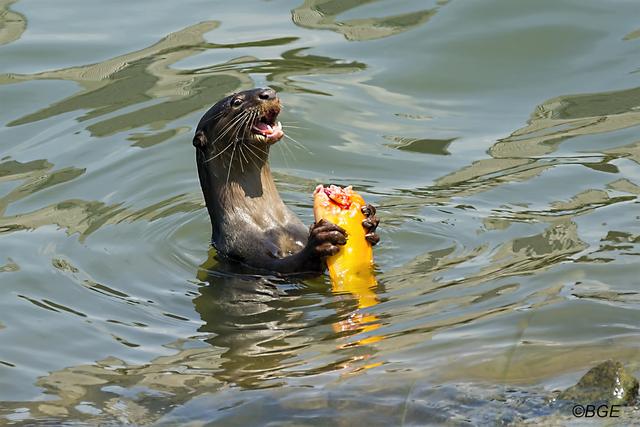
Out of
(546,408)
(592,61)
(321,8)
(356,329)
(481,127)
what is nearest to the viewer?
(546,408)

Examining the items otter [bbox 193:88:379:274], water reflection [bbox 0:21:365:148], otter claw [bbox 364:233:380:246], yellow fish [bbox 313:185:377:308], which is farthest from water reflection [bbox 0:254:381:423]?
water reflection [bbox 0:21:365:148]

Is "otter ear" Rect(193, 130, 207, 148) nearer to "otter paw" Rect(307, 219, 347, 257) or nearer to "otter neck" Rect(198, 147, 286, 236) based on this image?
"otter neck" Rect(198, 147, 286, 236)

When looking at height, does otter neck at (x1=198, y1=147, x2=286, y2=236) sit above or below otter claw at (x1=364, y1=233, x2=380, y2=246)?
above

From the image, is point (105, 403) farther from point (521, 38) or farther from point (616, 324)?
point (521, 38)

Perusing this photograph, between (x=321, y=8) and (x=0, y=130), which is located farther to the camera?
(x=321, y=8)

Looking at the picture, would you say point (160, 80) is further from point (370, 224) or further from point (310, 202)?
point (370, 224)

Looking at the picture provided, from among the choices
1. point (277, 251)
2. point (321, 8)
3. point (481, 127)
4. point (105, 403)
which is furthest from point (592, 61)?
point (105, 403)

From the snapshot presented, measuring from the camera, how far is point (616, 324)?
6.18 m

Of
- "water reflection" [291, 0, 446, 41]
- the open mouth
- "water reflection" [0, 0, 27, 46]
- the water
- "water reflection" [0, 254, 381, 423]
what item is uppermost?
"water reflection" [0, 0, 27, 46]

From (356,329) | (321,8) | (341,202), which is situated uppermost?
(321,8)

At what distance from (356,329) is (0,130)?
17.3 feet

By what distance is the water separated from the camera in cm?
601

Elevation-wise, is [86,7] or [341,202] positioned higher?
[86,7]

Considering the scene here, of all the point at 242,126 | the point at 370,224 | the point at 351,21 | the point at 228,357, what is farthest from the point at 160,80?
the point at 228,357
